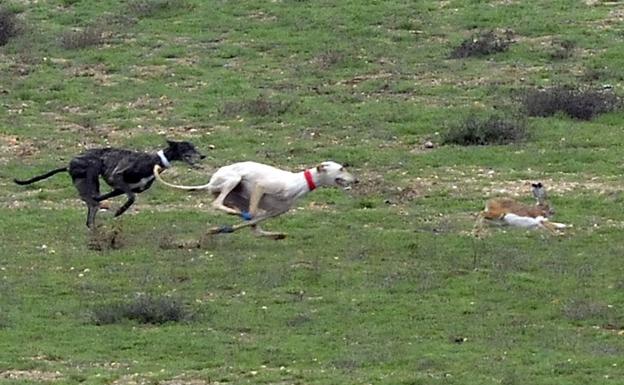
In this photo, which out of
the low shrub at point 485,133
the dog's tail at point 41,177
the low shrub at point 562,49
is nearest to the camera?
the dog's tail at point 41,177

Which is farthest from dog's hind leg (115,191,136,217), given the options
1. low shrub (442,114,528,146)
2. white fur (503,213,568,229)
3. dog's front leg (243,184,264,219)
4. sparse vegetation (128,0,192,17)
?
sparse vegetation (128,0,192,17)

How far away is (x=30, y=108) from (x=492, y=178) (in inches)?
294

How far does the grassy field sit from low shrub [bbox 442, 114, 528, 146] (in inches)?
7.4

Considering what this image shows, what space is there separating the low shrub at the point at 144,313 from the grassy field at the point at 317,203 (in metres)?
0.03

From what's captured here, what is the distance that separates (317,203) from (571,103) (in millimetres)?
5267

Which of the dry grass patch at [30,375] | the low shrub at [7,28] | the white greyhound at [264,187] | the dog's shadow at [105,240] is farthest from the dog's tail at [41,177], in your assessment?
the low shrub at [7,28]

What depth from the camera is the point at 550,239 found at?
17.4 metres

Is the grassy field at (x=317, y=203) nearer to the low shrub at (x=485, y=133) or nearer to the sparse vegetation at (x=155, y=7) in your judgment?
the sparse vegetation at (x=155, y=7)

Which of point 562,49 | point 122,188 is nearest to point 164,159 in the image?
point 122,188

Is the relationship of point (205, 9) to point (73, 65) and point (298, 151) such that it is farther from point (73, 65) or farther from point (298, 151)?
point (298, 151)

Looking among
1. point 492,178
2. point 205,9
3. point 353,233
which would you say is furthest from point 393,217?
point 205,9

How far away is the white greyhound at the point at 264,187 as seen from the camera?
57.7 ft

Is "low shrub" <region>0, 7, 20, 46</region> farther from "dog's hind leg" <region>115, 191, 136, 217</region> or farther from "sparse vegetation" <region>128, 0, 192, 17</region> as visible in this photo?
"dog's hind leg" <region>115, 191, 136, 217</region>

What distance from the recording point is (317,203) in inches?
770
